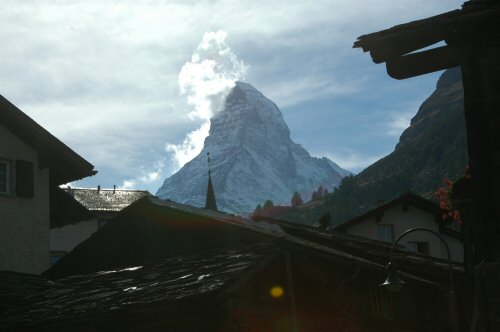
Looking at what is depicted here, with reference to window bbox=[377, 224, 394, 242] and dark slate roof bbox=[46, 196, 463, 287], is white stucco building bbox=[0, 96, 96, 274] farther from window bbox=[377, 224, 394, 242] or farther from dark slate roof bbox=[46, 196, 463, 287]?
window bbox=[377, 224, 394, 242]

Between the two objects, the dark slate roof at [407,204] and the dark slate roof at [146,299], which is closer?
the dark slate roof at [146,299]

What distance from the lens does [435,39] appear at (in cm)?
888

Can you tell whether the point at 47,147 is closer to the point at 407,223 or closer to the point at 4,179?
the point at 4,179

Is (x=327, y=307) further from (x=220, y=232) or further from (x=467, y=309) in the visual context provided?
(x=467, y=309)

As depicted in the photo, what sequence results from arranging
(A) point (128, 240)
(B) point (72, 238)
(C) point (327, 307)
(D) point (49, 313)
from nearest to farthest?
(D) point (49, 313), (C) point (327, 307), (A) point (128, 240), (B) point (72, 238)

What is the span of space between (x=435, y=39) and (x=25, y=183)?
13.0 metres

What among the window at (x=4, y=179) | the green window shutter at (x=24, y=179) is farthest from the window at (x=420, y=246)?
the window at (x=4, y=179)

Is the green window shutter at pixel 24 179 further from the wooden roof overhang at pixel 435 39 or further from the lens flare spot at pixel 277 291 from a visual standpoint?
the wooden roof overhang at pixel 435 39

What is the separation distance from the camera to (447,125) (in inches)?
6969

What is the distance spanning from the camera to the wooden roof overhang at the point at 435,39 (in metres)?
8.55

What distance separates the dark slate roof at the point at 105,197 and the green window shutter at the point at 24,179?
24.0 meters

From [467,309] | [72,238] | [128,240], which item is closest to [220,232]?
[128,240]

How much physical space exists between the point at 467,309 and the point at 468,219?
858 cm

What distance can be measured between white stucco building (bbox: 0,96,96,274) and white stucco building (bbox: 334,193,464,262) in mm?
23036
